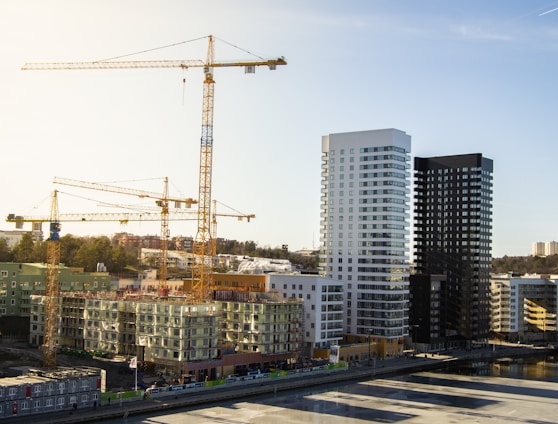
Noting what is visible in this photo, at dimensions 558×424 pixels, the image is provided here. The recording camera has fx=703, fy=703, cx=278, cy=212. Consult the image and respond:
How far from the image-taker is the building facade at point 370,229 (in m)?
101

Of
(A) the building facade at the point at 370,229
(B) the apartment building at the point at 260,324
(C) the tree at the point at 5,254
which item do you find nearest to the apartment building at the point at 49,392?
(B) the apartment building at the point at 260,324

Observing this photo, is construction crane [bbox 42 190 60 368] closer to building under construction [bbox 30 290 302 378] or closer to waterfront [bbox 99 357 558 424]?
building under construction [bbox 30 290 302 378]

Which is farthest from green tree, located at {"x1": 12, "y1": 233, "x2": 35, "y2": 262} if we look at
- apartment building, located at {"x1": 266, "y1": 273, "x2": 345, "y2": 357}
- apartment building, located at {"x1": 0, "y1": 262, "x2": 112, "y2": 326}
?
apartment building, located at {"x1": 266, "y1": 273, "x2": 345, "y2": 357}

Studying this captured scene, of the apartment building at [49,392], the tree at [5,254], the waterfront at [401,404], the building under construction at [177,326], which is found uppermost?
the tree at [5,254]

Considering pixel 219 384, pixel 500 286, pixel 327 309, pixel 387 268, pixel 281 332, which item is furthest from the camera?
pixel 500 286

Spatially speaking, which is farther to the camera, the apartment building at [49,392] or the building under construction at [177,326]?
the building under construction at [177,326]

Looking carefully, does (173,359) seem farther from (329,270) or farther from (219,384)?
(329,270)

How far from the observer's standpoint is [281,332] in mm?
83750

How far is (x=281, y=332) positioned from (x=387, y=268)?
24692 millimetres

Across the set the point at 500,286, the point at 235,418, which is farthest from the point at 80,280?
the point at 500,286

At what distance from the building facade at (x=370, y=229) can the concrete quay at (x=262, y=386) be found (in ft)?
24.3

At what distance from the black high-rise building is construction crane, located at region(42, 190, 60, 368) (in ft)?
227

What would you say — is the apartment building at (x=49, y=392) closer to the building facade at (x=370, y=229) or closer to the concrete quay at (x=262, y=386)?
the concrete quay at (x=262, y=386)

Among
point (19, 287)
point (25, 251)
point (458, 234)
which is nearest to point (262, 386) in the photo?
point (19, 287)
